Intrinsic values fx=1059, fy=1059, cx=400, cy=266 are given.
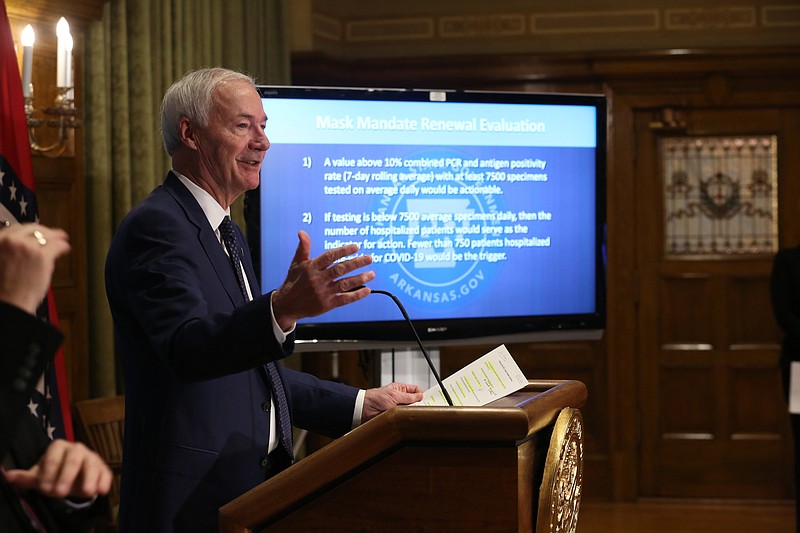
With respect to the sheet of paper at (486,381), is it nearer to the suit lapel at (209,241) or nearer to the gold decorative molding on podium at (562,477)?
the gold decorative molding on podium at (562,477)

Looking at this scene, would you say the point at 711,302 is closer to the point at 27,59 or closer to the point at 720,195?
the point at 720,195

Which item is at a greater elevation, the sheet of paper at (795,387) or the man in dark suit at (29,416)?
the man in dark suit at (29,416)

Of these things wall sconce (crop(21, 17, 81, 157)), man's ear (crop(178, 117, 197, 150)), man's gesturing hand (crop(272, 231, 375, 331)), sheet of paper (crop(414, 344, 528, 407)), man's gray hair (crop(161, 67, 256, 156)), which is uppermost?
wall sconce (crop(21, 17, 81, 157))

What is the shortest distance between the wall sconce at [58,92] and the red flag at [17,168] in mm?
112

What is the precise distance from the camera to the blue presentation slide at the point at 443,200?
3.52 meters

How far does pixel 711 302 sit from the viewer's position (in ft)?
20.8

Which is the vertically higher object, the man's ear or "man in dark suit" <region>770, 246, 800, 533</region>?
the man's ear

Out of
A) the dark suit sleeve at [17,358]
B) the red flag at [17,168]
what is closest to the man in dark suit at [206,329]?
the dark suit sleeve at [17,358]

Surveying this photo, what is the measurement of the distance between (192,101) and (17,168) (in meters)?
1.46

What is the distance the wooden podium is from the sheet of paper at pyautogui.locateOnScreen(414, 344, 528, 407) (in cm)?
29

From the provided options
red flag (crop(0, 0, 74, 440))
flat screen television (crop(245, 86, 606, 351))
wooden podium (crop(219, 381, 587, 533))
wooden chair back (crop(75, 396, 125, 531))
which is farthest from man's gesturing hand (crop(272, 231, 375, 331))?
wooden chair back (crop(75, 396, 125, 531))

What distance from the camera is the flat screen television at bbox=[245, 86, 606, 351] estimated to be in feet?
11.5

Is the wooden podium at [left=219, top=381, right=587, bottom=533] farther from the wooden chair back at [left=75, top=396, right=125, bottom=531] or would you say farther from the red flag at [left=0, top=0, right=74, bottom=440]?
the wooden chair back at [left=75, top=396, right=125, bottom=531]

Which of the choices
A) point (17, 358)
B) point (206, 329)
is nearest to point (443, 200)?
point (206, 329)
